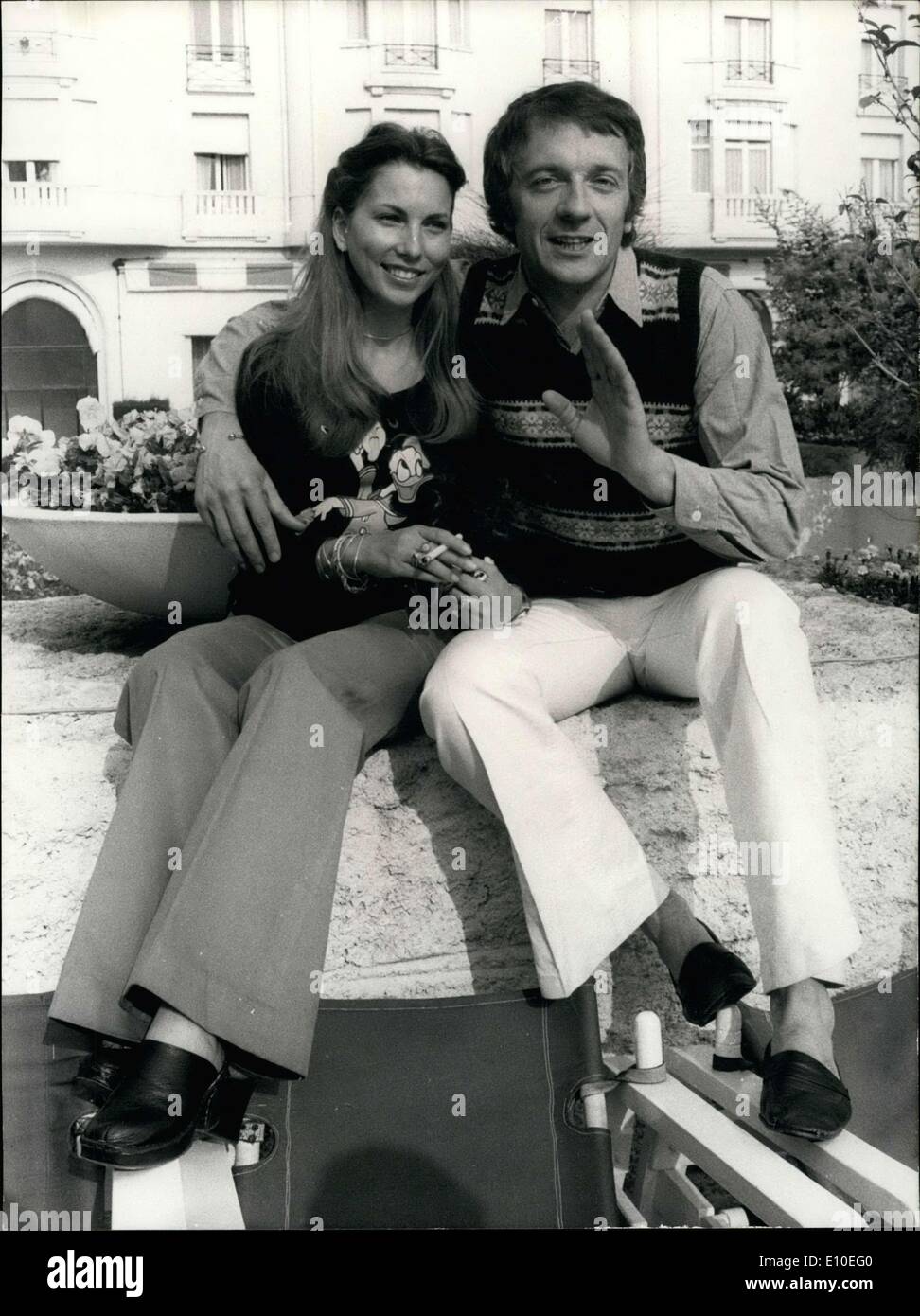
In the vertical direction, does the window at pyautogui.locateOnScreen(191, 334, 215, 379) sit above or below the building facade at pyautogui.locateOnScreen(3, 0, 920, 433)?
below

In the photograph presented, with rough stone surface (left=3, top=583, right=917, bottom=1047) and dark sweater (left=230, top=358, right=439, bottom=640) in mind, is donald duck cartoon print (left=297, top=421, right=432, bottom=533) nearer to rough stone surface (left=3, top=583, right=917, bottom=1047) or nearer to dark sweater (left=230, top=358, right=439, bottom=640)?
dark sweater (left=230, top=358, right=439, bottom=640)

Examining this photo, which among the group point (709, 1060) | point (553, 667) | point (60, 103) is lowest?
point (709, 1060)

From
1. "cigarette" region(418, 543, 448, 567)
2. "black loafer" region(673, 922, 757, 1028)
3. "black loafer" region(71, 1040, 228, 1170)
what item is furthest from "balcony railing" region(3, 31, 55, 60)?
"black loafer" region(673, 922, 757, 1028)

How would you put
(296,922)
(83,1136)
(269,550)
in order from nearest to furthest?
1. (83,1136)
2. (296,922)
3. (269,550)

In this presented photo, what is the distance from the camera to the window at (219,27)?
2061 mm

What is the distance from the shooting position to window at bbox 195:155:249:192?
6.93ft

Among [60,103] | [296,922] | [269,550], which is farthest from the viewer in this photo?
[269,550]

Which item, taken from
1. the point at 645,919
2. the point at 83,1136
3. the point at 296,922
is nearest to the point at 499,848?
the point at 645,919

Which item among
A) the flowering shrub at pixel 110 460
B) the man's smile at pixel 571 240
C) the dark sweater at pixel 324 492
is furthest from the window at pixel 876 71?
the flowering shrub at pixel 110 460

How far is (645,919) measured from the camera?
2.11m

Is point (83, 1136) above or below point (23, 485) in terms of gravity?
below

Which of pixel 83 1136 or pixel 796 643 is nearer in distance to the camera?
pixel 83 1136

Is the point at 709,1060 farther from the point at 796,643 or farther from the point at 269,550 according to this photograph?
the point at 269,550

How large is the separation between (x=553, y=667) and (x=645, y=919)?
0.41 meters
